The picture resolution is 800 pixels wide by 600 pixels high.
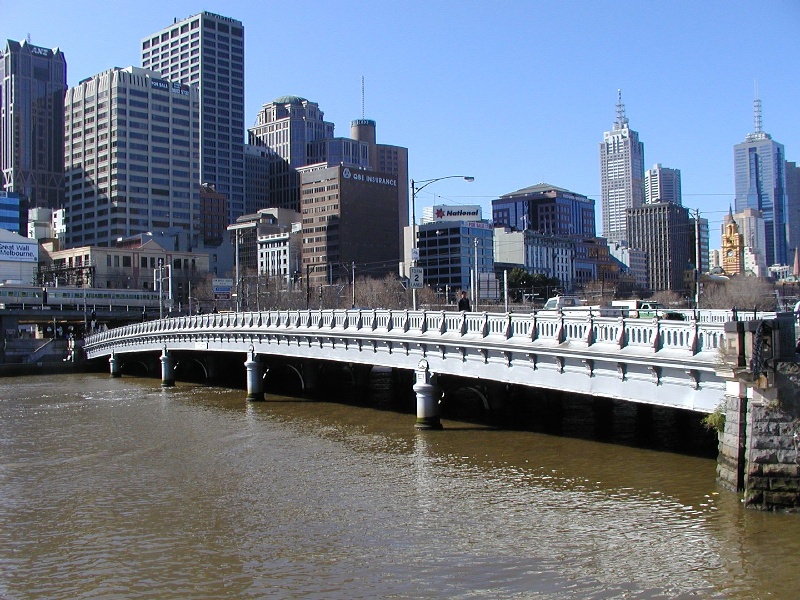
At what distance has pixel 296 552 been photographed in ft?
65.0

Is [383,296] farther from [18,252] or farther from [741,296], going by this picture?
[18,252]

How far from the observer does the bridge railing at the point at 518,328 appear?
2453 centimetres

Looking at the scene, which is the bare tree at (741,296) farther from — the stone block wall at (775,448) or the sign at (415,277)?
the stone block wall at (775,448)

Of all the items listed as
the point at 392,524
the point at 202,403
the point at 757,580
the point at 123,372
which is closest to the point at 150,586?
the point at 392,524

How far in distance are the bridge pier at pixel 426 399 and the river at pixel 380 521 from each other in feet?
2.24

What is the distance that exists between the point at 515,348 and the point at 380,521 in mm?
10246

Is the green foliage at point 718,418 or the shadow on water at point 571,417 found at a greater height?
the green foliage at point 718,418

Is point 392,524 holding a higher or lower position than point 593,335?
lower

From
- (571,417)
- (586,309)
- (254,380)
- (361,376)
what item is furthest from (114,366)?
(586,309)

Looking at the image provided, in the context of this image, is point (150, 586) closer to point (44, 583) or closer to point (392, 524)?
point (44, 583)

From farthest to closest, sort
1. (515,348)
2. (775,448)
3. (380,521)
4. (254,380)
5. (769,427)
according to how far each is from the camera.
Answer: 1. (254,380)
2. (515,348)
3. (380,521)
4. (769,427)
5. (775,448)

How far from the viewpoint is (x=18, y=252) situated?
146500 mm

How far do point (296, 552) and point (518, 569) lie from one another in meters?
5.07

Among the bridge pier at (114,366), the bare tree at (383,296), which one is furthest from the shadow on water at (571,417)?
the bare tree at (383,296)
